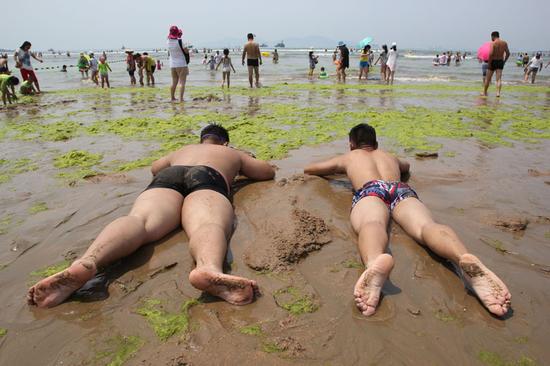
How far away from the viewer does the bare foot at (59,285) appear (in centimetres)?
213

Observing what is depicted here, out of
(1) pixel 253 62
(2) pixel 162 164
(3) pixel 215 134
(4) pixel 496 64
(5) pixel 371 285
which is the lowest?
(5) pixel 371 285

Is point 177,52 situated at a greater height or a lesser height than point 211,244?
greater

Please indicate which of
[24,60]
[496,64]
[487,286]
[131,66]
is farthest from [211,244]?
[131,66]

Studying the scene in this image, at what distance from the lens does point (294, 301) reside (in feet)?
7.26

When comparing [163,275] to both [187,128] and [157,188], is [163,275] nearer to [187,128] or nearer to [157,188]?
[157,188]

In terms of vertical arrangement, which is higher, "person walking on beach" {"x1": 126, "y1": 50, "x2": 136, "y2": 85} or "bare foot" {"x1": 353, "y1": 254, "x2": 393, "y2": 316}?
"person walking on beach" {"x1": 126, "y1": 50, "x2": 136, "y2": 85}

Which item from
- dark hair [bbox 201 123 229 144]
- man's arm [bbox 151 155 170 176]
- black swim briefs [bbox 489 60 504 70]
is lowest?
man's arm [bbox 151 155 170 176]

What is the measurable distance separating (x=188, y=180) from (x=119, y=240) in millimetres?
847

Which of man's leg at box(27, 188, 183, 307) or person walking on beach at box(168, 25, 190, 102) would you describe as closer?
man's leg at box(27, 188, 183, 307)

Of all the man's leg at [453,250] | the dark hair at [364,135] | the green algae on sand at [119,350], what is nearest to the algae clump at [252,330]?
the green algae on sand at [119,350]

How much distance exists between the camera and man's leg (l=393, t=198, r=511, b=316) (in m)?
2.07

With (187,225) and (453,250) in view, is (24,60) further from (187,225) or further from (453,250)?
(453,250)

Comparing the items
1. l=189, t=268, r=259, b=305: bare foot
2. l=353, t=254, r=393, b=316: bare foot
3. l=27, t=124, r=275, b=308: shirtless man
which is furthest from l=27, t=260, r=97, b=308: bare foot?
l=353, t=254, r=393, b=316: bare foot

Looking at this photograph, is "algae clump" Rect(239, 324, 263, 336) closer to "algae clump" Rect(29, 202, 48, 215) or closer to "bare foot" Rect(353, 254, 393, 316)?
"bare foot" Rect(353, 254, 393, 316)
